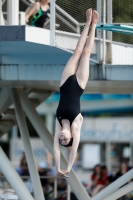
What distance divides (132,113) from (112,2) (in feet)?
98.6

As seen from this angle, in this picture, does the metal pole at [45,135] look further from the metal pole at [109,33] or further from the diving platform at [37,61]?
the metal pole at [109,33]

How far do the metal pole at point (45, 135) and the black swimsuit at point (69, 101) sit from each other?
5.33 meters

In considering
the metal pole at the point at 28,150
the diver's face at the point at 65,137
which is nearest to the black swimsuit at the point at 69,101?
the diver's face at the point at 65,137

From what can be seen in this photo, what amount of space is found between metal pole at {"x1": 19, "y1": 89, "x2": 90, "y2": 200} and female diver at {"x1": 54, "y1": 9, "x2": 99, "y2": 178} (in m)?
5.16

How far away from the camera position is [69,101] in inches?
577

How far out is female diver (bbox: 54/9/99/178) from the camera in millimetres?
14414

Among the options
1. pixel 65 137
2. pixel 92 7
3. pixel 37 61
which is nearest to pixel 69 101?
pixel 65 137

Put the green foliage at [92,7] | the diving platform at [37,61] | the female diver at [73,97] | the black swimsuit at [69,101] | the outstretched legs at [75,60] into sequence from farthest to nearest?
the green foliage at [92,7] < the diving platform at [37,61] < the outstretched legs at [75,60] < the black swimsuit at [69,101] < the female diver at [73,97]

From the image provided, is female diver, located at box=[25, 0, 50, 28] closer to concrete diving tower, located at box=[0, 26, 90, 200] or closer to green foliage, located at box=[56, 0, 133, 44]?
concrete diving tower, located at box=[0, 26, 90, 200]

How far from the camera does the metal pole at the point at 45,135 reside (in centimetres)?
1964

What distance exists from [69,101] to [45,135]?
18.7 ft

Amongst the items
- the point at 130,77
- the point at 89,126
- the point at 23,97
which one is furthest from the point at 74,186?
the point at 89,126

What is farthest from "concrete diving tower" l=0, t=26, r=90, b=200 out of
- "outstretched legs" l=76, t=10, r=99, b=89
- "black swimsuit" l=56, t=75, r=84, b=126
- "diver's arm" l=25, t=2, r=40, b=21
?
"black swimsuit" l=56, t=75, r=84, b=126

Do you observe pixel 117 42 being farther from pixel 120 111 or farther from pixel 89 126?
pixel 120 111
